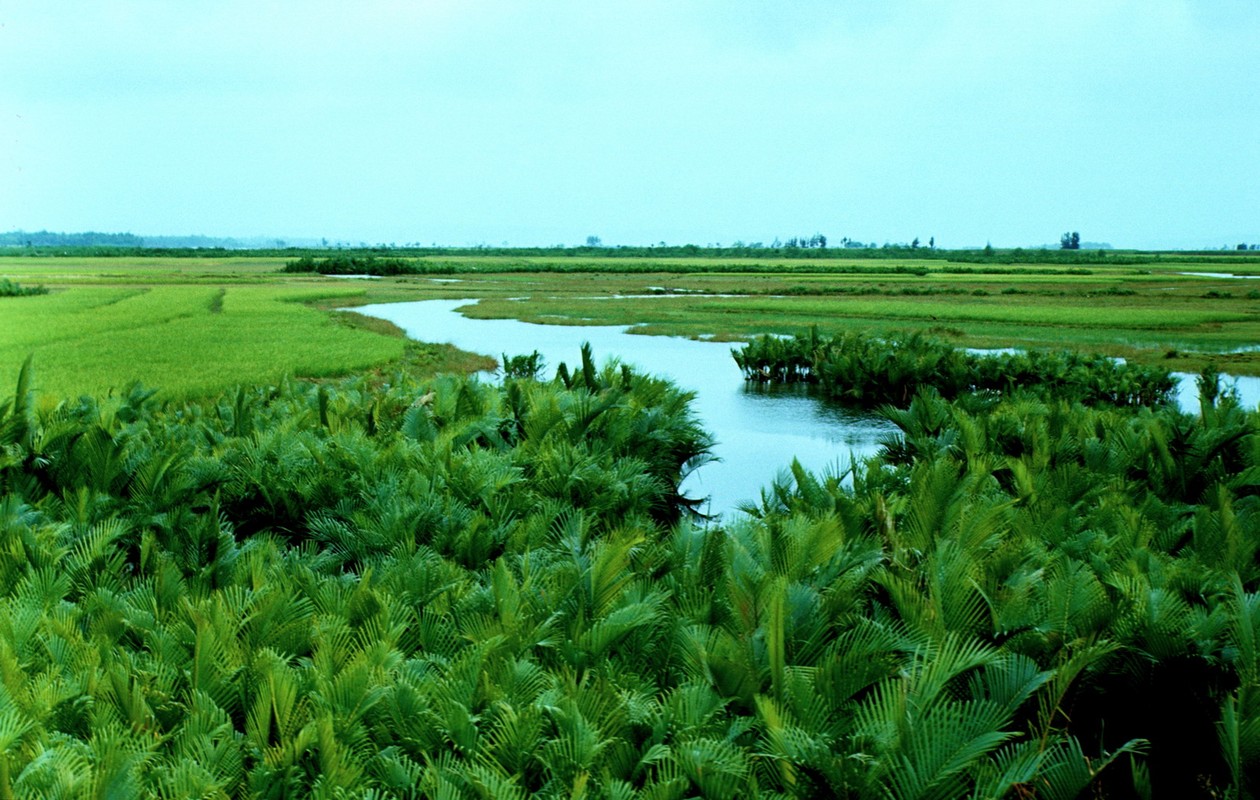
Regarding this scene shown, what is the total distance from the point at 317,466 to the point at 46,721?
3408 mm

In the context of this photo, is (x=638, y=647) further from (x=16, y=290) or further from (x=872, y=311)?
(x=872, y=311)

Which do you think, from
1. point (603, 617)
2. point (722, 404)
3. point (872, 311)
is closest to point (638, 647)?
point (603, 617)

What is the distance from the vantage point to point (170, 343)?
62.8 ft

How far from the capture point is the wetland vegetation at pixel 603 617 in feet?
7.43

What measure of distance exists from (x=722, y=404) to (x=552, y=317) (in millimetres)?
15202

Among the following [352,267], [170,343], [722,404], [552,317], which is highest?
[352,267]

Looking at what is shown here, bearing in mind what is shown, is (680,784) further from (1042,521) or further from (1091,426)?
(1091,426)

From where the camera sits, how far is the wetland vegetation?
226 cm

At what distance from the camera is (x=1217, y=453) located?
18.4 ft

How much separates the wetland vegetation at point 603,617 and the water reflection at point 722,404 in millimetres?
1777

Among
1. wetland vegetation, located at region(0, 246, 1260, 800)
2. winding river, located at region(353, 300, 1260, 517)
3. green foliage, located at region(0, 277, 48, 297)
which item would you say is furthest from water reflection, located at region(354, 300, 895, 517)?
green foliage, located at region(0, 277, 48, 297)

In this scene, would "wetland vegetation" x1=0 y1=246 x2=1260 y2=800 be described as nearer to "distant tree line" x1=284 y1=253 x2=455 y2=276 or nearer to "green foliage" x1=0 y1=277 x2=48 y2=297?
"green foliage" x1=0 y1=277 x2=48 y2=297

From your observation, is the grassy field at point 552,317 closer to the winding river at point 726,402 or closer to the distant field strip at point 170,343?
the distant field strip at point 170,343

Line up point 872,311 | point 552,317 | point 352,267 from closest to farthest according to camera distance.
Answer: point 552,317
point 872,311
point 352,267
